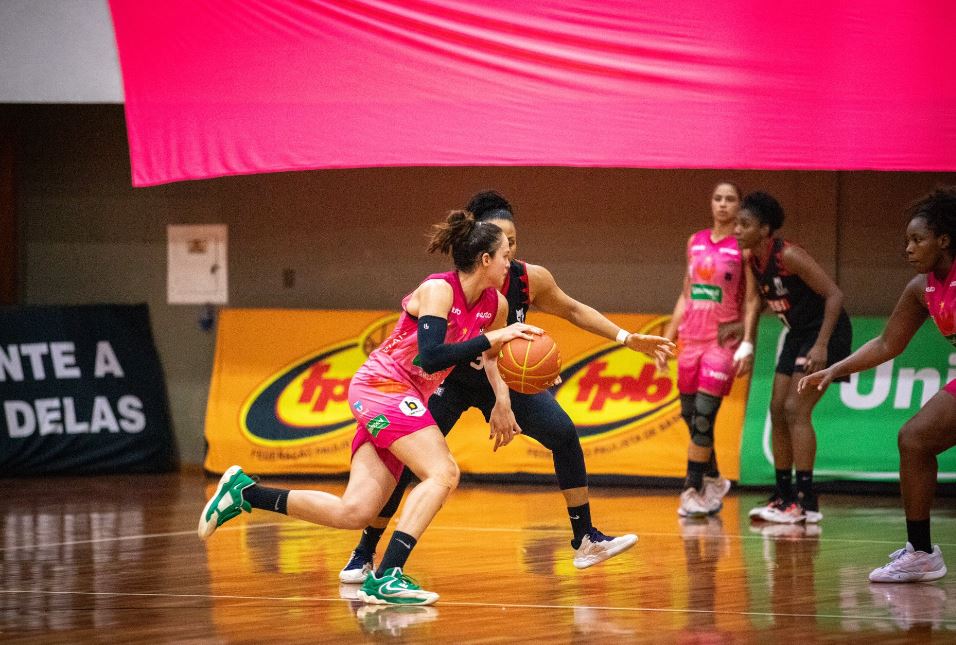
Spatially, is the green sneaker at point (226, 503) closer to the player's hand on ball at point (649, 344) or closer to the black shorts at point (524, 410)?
the black shorts at point (524, 410)

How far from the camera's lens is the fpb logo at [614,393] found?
11445 millimetres

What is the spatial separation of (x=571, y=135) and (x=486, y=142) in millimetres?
618

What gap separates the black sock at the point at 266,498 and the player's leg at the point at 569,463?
120 cm

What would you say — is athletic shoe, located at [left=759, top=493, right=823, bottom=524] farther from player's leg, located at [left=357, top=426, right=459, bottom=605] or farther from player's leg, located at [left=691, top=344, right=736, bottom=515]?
player's leg, located at [left=357, top=426, right=459, bottom=605]

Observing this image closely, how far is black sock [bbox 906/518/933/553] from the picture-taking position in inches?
254

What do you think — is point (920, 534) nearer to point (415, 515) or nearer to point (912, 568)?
point (912, 568)

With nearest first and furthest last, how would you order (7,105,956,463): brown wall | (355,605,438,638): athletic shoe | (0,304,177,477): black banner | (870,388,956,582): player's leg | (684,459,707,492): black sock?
1. (355,605,438,638): athletic shoe
2. (870,388,956,582): player's leg
3. (684,459,707,492): black sock
4. (7,105,956,463): brown wall
5. (0,304,177,477): black banner

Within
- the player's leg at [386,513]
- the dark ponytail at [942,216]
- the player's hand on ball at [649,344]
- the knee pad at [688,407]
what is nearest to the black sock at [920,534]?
the dark ponytail at [942,216]

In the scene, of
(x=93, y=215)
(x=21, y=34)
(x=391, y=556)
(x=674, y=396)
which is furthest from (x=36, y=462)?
(x=391, y=556)

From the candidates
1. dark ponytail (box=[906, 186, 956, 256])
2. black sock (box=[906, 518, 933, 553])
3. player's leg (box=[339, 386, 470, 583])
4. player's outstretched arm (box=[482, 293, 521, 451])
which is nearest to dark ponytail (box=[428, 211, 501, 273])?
player's outstretched arm (box=[482, 293, 521, 451])

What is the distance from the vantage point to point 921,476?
632cm

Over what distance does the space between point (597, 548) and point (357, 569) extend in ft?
3.71

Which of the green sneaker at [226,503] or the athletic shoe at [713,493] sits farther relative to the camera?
the athletic shoe at [713,493]

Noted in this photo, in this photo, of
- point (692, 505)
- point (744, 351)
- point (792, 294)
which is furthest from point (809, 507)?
point (792, 294)
